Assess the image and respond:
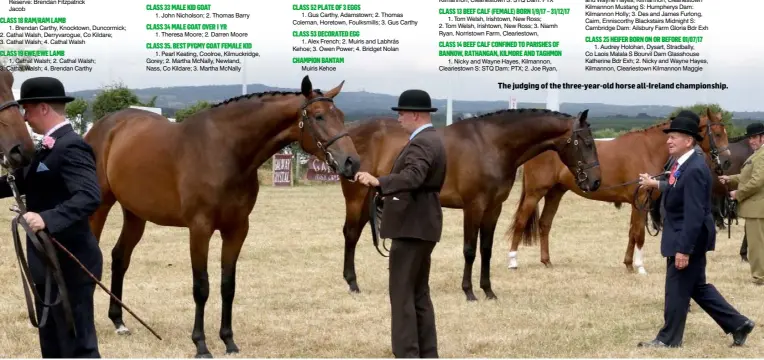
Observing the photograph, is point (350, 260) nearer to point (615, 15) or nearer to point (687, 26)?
point (615, 15)

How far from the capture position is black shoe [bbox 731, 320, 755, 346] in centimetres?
687

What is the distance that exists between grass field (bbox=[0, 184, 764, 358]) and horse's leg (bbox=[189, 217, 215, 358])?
25cm

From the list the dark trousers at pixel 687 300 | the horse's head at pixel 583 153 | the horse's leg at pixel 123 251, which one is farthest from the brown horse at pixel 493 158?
the horse's leg at pixel 123 251

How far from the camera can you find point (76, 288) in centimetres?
446

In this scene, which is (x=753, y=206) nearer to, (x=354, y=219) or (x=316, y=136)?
(x=354, y=219)

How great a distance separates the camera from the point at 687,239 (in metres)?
6.47

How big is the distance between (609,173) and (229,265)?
6853 mm

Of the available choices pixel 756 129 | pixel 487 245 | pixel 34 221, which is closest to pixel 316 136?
pixel 34 221

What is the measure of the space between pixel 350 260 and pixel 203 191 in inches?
147

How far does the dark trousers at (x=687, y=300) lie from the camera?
6715 mm

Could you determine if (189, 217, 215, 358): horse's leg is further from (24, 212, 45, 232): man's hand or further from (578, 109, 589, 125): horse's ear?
(578, 109, 589, 125): horse's ear

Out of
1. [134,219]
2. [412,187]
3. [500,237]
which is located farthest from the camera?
[500,237]

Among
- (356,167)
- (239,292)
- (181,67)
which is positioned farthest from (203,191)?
(181,67)

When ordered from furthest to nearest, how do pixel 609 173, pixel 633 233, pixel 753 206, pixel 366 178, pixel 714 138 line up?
pixel 714 138, pixel 609 173, pixel 633 233, pixel 753 206, pixel 366 178
